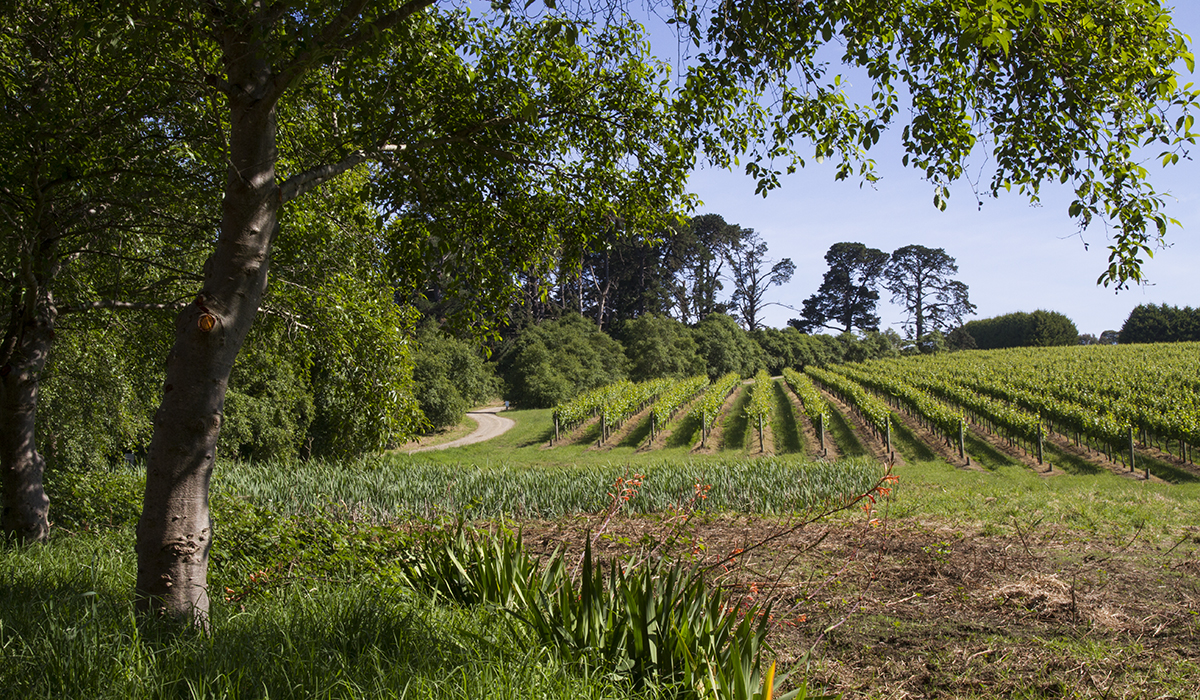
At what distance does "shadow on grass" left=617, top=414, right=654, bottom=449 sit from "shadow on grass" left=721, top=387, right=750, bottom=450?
9.70 ft

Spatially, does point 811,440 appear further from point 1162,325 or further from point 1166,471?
point 1162,325

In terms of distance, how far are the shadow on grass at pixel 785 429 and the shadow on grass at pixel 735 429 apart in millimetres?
1138

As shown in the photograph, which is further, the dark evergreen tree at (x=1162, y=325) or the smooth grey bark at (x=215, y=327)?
the dark evergreen tree at (x=1162, y=325)

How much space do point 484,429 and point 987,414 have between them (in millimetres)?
19651

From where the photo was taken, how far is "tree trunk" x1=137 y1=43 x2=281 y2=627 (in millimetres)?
2906

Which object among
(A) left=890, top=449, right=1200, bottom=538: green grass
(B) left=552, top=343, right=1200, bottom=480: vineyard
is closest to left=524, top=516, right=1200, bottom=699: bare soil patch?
(A) left=890, top=449, right=1200, bottom=538: green grass

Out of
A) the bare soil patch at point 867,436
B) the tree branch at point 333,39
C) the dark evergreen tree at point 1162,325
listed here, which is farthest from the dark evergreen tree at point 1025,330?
the tree branch at point 333,39

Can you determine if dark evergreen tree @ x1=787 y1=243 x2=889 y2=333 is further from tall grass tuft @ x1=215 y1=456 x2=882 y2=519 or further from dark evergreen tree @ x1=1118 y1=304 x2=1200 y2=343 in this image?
tall grass tuft @ x1=215 y1=456 x2=882 y2=519

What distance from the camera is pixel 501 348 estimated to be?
43500 mm

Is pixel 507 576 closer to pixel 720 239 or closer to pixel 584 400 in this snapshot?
pixel 584 400

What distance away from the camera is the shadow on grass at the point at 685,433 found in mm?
23737

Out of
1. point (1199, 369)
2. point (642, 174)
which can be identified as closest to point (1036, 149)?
point (642, 174)

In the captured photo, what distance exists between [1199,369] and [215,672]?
4283cm

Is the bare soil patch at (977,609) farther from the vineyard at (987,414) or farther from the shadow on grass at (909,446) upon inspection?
the vineyard at (987,414)
